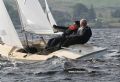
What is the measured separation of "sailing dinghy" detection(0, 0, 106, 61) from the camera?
24641 millimetres

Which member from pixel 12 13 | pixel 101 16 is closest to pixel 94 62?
pixel 12 13

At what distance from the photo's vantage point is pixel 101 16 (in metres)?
171

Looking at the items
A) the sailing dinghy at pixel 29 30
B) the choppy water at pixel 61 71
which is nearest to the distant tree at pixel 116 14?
the sailing dinghy at pixel 29 30

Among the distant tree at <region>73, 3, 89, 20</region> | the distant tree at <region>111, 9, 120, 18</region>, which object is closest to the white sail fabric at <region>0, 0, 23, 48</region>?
the distant tree at <region>111, 9, 120, 18</region>

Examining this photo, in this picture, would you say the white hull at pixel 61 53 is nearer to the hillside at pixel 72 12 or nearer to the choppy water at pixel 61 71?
the choppy water at pixel 61 71

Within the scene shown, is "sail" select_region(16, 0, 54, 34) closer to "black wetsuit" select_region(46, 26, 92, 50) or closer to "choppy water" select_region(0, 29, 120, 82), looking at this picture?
"black wetsuit" select_region(46, 26, 92, 50)

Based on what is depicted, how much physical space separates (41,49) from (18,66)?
309cm

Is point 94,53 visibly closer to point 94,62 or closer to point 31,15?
point 94,62

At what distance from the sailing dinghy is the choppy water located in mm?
367

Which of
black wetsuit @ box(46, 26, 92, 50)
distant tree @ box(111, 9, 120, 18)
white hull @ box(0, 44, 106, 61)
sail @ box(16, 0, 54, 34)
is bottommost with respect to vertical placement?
distant tree @ box(111, 9, 120, 18)

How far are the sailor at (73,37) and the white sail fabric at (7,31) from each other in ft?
5.87

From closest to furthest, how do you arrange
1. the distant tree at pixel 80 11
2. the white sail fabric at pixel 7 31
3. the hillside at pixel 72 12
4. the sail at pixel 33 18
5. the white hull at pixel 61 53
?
the white hull at pixel 61 53 → the white sail fabric at pixel 7 31 → the sail at pixel 33 18 → the hillside at pixel 72 12 → the distant tree at pixel 80 11

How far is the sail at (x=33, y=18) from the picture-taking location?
26.6 metres

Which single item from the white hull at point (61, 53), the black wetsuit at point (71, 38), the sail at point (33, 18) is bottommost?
the white hull at point (61, 53)
